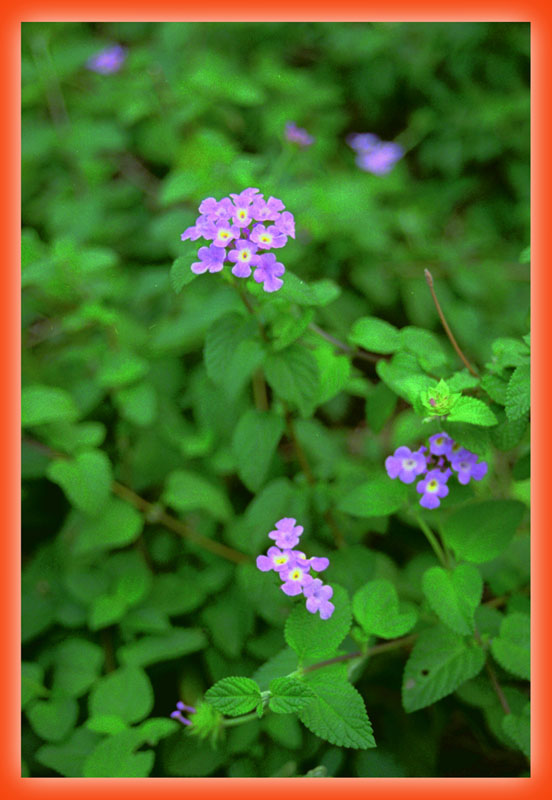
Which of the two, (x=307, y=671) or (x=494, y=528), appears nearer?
(x=307, y=671)

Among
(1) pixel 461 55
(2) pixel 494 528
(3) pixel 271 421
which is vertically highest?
(1) pixel 461 55

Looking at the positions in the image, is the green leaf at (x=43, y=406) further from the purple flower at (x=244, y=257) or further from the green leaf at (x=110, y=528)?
the purple flower at (x=244, y=257)

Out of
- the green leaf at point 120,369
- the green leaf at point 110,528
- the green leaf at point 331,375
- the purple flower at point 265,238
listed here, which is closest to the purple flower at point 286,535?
the green leaf at point 331,375

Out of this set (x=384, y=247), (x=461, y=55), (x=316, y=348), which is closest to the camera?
(x=316, y=348)

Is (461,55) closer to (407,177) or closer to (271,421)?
(407,177)

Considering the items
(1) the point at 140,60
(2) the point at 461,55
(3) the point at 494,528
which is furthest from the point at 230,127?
(3) the point at 494,528

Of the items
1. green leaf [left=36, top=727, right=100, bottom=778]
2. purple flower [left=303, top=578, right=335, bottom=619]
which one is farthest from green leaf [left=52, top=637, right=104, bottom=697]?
purple flower [left=303, top=578, right=335, bottom=619]

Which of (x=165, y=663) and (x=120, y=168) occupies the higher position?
(x=120, y=168)
